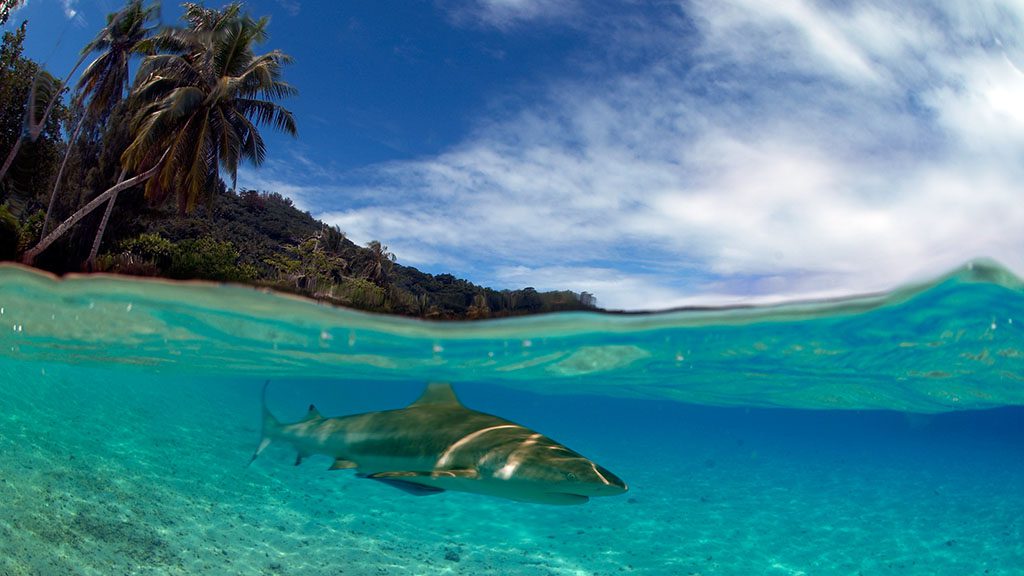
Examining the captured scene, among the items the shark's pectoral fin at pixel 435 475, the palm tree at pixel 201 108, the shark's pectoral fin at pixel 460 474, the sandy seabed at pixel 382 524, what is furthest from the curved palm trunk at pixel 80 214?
the shark's pectoral fin at pixel 460 474

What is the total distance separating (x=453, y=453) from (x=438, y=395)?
6.24 feet

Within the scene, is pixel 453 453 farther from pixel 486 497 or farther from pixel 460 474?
pixel 486 497

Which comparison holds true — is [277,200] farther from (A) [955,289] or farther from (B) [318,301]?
(A) [955,289]

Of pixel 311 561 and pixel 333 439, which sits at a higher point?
pixel 333 439

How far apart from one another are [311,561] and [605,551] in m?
6.28

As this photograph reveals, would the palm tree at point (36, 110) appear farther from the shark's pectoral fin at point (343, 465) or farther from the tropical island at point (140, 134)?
the shark's pectoral fin at point (343, 465)

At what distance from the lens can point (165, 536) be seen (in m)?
10.7

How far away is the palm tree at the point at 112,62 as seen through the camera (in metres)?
32.1

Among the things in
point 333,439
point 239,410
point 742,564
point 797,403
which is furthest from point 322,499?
point 239,410

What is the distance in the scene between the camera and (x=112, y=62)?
33.0 meters

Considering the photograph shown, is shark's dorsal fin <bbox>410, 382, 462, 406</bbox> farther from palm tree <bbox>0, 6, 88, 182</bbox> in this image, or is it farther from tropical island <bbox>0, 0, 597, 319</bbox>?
palm tree <bbox>0, 6, 88, 182</bbox>

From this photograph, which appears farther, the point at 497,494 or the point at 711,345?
the point at 711,345

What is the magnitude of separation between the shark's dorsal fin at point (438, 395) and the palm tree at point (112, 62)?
104 ft

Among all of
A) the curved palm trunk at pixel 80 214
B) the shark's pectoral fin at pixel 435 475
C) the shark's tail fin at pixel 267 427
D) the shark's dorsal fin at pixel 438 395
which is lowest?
the shark's tail fin at pixel 267 427
